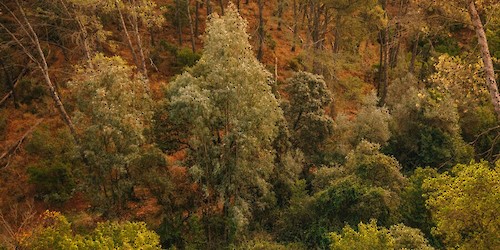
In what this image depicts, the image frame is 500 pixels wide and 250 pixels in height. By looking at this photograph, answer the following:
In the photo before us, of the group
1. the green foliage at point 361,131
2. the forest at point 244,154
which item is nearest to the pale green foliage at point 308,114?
the forest at point 244,154

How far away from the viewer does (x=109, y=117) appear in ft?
56.5

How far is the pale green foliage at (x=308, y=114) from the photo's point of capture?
79.4 feet

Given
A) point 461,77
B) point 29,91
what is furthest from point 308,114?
point 29,91

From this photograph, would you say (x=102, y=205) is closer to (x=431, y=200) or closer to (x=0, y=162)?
(x=0, y=162)

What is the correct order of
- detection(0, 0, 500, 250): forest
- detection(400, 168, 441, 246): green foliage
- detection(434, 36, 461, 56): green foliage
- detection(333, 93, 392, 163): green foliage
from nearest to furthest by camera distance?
detection(0, 0, 500, 250): forest → detection(400, 168, 441, 246): green foliage → detection(333, 93, 392, 163): green foliage → detection(434, 36, 461, 56): green foliage

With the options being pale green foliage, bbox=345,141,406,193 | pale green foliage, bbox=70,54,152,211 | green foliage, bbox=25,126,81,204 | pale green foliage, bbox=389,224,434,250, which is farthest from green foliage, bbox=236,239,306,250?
green foliage, bbox=25,126,81,204

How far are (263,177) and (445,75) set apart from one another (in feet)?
38.2

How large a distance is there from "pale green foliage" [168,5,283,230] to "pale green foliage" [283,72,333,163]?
4.16 meters

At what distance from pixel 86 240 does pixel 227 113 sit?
800 centimetres

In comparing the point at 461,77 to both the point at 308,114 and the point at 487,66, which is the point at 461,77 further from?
the point at 308,114

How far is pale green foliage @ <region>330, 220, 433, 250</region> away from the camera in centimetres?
1427

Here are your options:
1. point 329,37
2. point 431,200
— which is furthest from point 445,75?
point 329,37

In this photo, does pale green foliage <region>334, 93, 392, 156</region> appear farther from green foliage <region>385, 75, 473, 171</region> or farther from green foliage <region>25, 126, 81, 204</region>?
green foliage <region>25, 126, 81, 204</region>

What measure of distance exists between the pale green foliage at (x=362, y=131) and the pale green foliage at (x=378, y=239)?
974cm
